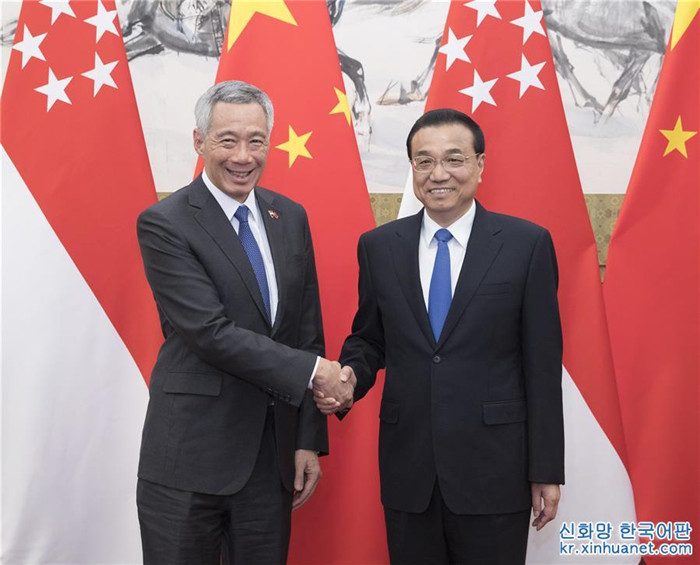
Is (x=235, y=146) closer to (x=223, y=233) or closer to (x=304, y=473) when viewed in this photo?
(x=223, y=233)

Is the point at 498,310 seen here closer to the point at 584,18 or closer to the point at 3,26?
the point at 584,18

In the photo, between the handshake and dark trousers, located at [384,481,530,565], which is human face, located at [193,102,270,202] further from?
dark trousers, located at [384,481,530,565]

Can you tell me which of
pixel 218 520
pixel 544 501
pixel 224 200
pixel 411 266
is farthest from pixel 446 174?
pixel 218 520

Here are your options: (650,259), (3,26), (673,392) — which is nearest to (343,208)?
(650,259)

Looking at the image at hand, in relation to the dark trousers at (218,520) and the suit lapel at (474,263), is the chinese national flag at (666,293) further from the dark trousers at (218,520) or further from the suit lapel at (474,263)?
the dark trousers at (218,520)

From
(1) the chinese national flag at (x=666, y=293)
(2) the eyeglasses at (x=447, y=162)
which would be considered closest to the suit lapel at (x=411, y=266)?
(2) the eyeglasses at (x=447, y=162)

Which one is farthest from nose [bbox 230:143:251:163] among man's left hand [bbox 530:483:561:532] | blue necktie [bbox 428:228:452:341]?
man's left hand [bbox 530:483:561:532]

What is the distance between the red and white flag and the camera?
2.15 meters

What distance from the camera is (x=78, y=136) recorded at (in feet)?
7.13

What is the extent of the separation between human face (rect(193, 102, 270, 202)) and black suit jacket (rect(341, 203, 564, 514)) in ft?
1.60

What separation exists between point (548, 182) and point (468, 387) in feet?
3.11

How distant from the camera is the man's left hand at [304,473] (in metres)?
1.67

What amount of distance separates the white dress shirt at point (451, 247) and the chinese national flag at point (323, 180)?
0.58 meters

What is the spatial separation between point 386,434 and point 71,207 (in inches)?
51.4
